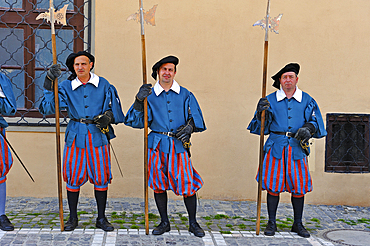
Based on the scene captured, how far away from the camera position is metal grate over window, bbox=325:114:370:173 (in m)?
5.82

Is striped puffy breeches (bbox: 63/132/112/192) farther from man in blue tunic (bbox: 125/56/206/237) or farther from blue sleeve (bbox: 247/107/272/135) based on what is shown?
blue sleeve (bbox: 247/107/272/135)

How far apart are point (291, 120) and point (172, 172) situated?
1339mm

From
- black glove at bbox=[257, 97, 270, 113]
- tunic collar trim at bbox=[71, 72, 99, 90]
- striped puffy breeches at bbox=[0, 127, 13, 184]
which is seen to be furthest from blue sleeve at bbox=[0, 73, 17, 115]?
black glove at bbox=[257, 97, 270, 113]

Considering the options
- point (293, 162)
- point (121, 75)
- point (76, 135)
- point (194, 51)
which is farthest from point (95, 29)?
point (293, 162)

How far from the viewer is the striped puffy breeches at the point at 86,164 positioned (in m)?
4.11

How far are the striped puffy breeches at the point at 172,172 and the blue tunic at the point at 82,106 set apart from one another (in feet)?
1.90

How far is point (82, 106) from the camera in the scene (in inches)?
162

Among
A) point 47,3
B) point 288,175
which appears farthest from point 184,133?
point 47,3

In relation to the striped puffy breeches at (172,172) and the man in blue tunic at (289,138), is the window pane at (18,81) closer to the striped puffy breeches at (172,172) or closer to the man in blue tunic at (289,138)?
the striped puffy breeches at (172,172)

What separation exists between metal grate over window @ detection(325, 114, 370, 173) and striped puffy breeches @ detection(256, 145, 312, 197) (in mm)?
1809

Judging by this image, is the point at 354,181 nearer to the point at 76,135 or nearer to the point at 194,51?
the point at 194,51

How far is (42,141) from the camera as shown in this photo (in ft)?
18.4

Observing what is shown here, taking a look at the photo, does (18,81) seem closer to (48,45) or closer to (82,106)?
(48,45)

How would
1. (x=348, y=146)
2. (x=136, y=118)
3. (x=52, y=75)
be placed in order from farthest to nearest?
(x=348, y=146) → (x=136, y=118) → (x=52, y=75)
